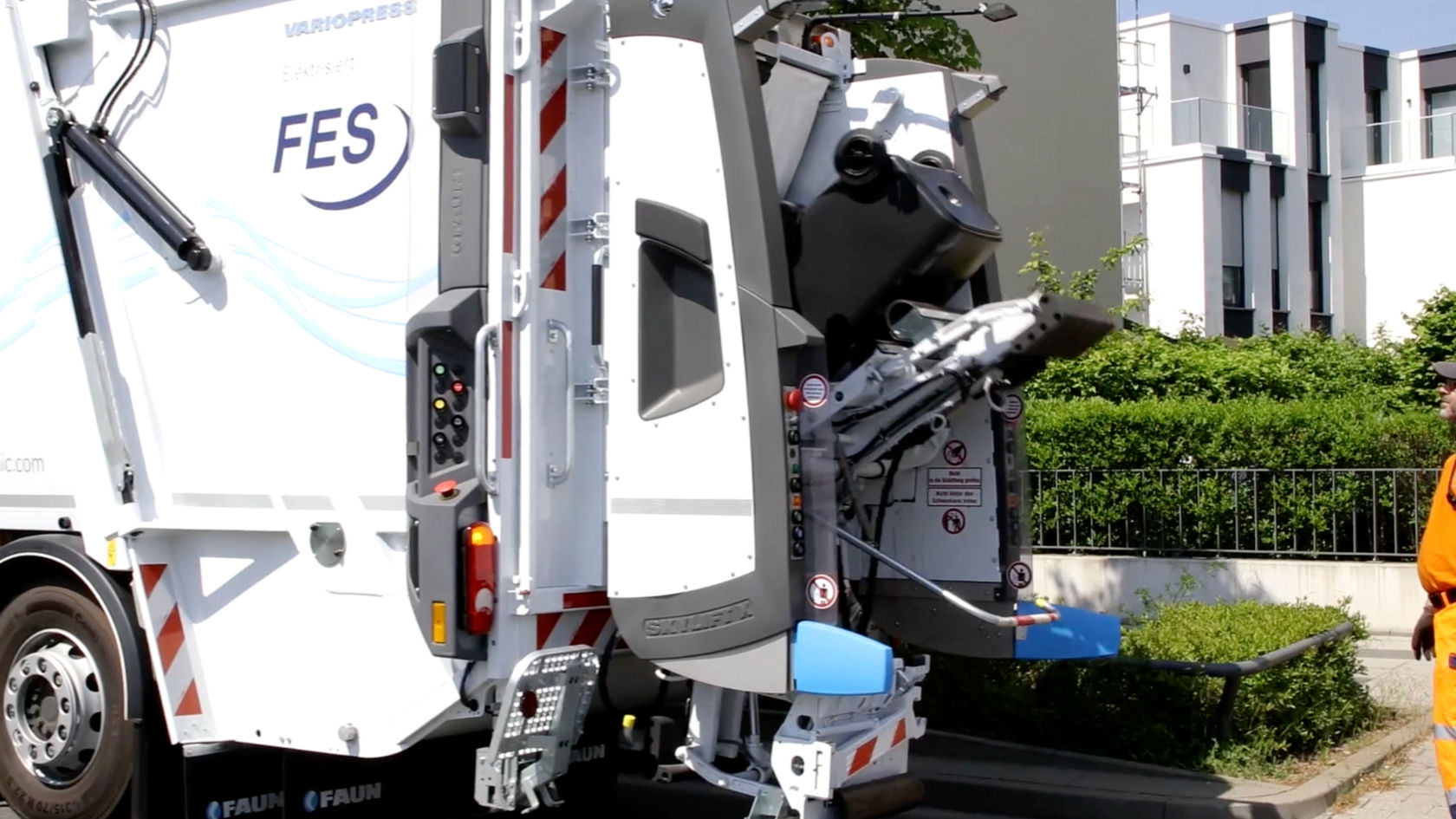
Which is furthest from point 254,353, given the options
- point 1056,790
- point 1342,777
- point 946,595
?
point 1342,777

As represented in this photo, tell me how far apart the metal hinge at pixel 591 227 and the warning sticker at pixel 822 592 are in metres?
1.22

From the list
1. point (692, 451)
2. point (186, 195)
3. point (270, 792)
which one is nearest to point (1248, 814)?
point (692, 451)

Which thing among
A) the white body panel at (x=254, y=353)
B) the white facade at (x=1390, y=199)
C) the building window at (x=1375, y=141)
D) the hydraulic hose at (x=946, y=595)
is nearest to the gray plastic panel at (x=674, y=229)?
the white body panel at (x=254, y=353)

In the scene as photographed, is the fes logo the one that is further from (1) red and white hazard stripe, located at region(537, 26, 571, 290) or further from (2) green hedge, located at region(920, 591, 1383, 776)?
(2) green hedge, located at region(920, 591, 1383, 776)

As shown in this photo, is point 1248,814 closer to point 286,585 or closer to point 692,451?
point 692,451

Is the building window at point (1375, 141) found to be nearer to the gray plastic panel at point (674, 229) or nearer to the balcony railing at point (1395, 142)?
the balcony railing at point (1395, 142)

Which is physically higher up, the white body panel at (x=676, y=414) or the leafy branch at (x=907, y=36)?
the leafy branch at (x=907, y=36)

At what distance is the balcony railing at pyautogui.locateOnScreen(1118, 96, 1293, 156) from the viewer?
1192 inches

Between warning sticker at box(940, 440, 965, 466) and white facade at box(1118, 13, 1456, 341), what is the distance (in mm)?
23644

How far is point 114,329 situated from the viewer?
5668 mm

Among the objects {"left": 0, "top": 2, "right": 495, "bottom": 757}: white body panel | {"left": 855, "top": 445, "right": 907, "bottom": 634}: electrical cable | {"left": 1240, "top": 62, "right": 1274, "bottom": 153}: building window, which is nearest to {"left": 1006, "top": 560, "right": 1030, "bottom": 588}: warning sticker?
{"left": 855, "top": 445, "right": 907, "bottom": 634}: electrical cable

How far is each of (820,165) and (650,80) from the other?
0.83 meters

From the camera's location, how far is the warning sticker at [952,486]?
5.62 m

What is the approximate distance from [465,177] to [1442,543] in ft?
10.7
